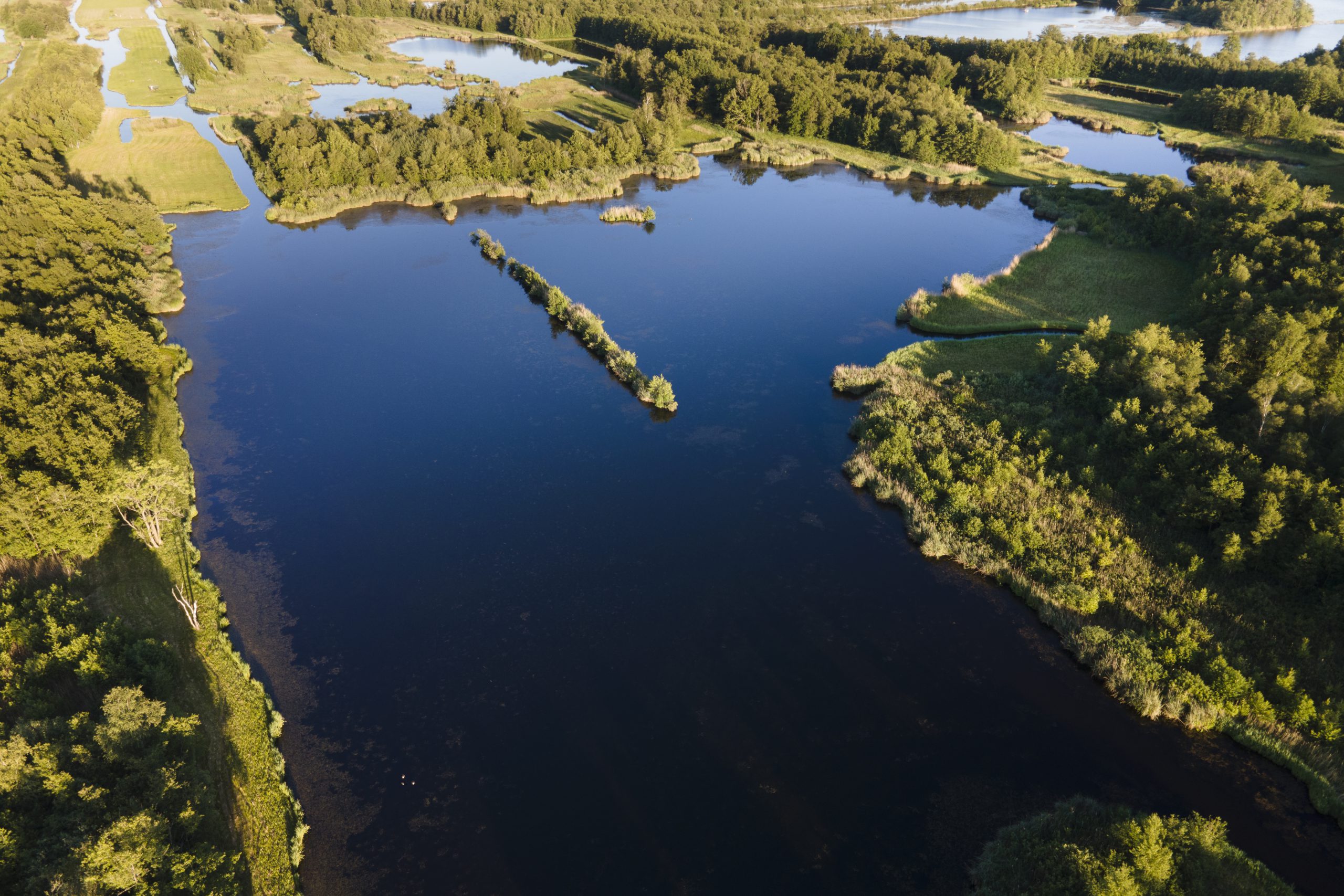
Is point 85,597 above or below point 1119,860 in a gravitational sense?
below

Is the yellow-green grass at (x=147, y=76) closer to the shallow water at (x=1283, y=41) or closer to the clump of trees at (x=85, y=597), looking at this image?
the clump of trees at (x=85, y=597)

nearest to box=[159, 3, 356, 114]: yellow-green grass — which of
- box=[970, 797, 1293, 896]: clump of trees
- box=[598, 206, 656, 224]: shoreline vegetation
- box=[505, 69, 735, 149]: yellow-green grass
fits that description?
box=[505, 69, 735, 149]: yellow-green grass

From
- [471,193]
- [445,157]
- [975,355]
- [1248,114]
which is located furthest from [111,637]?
[1248,114]

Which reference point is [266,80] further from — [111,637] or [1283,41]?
[1283,41]

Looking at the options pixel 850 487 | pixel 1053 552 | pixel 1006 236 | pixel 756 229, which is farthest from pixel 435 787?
pixel 1006 236

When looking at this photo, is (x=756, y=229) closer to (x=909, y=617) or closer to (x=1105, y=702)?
(x=909, y=617)

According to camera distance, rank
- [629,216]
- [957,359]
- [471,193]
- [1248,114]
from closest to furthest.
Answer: [957,359] < [629,216] < [471,193] < [1248,114]
